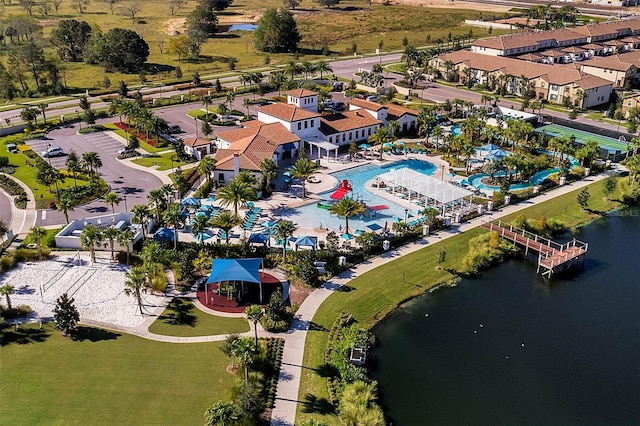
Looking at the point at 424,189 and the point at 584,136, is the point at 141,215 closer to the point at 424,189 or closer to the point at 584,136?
the point at 424,189

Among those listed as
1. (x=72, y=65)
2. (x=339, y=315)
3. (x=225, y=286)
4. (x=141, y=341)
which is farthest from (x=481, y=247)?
(x=72, y=65)

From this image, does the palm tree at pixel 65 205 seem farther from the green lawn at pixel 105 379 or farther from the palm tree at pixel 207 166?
the green lawn at pixel 105 379

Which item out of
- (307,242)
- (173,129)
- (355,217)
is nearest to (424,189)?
(355,217)

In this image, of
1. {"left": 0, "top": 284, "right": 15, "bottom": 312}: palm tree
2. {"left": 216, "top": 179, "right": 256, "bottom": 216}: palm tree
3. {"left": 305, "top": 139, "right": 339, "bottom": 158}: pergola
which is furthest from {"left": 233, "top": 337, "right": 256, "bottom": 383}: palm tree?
{"left": 305, "top": 139, "right": 339, "bottom": 158}: pergola

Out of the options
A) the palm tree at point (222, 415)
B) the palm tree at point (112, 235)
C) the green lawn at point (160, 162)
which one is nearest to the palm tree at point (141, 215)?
the palm tree at point (112, 235)

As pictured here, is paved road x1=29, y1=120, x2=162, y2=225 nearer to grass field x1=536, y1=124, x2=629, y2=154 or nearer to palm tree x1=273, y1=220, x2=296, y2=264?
palm tree x1=273, y1=220, x2=296, y2=264
